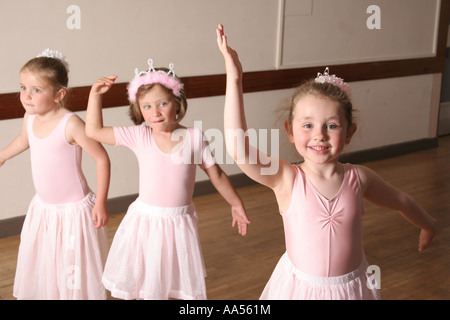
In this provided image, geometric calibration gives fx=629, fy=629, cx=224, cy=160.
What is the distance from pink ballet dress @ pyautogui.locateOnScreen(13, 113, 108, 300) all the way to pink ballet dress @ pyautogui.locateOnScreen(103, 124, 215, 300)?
13 cm

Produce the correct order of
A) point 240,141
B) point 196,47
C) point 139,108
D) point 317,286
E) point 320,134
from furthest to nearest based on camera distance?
1. point 196,47
2. point 139,108
3. point 317,286
4. point 320,134
5. point 240,141

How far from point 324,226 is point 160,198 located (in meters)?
0.91

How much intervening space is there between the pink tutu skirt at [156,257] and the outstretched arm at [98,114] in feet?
1.05

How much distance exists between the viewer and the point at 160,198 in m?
2.65

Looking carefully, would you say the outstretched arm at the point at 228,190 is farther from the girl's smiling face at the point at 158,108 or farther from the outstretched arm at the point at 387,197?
the outstretched arm at the point at 387,197

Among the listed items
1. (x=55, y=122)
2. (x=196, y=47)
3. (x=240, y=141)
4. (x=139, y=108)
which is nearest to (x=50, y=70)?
(x=55, y=122)

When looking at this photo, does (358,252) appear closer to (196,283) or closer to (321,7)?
(196,283)

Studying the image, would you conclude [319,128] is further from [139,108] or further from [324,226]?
[139,108]

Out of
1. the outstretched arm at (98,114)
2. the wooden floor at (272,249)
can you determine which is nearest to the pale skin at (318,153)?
the outstretched arm at (98,114)

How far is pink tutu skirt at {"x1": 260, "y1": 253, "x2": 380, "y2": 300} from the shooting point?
6.46 ft

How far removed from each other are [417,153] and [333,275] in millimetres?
4633

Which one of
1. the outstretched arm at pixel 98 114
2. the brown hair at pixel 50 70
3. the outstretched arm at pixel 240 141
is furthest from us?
the brown hair at pixel 50 70

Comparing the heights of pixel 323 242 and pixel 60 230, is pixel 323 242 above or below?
above

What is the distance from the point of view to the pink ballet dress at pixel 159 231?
2641 millimetres
